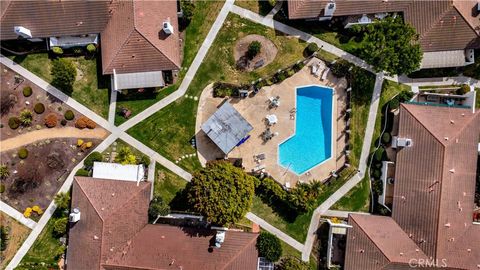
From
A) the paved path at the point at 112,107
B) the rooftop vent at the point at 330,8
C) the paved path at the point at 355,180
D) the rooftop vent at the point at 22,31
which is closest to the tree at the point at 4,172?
the paved path at the point at 112,107

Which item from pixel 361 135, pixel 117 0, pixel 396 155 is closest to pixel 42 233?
pixel 117 0

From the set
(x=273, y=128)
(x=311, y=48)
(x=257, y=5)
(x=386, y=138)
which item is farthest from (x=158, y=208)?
(x=386, y=138)

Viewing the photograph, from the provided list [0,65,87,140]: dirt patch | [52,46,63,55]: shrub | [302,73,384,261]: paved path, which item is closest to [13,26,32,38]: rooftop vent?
[52,46,63,55]: shrub

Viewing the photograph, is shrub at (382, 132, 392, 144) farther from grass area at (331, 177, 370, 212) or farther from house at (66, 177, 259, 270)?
house at (66, 177, 259, 270)

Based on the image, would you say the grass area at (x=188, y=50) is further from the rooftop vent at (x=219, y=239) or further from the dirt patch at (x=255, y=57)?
the rooftop vent at (x=219, y=239)

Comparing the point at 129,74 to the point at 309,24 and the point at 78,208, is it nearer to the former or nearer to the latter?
the point at 78,208

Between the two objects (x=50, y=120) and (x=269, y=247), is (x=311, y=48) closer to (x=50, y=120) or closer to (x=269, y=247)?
(x=269, y=247)
